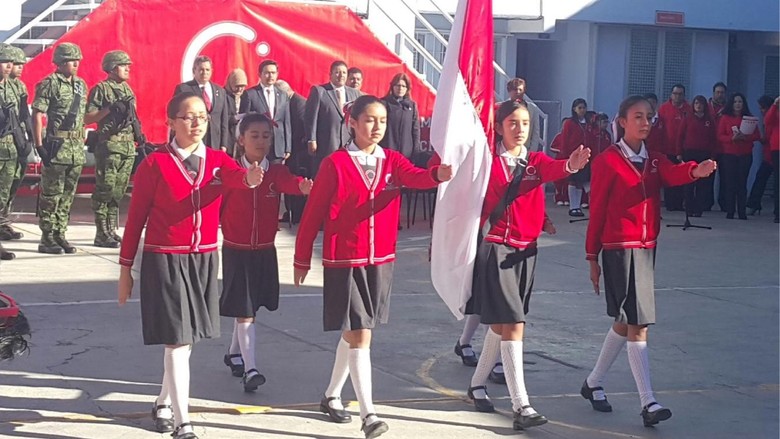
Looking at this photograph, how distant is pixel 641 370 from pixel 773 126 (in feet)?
40.1

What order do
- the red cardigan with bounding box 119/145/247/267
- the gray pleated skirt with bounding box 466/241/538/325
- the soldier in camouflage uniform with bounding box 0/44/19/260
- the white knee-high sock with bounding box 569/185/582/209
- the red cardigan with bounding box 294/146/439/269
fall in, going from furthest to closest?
the white knee-high sock with bounding box 569/185/582/209 → the soldier in camouflage uniform with bounding box 0/44/19/260 → the gray pleated skirt with bounding box 466/241/538/325 → the red cardigan with bounding box 294/146/439/269 → the red cardigan with bounding box 119/145/247/267

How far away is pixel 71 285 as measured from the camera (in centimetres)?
1066

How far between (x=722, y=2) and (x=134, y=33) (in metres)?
11.9

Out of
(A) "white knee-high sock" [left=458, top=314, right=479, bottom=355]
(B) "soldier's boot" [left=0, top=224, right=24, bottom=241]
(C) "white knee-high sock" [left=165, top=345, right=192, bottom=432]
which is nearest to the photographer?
(C) "white knee-high sock" [left=165, top=345, right=192, bottom=432]

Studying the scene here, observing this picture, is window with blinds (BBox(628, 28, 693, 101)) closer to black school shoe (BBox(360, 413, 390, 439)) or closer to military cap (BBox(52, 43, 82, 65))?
military cap (BBox(52, 43, 82, 65))

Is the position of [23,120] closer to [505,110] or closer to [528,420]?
[505,110]

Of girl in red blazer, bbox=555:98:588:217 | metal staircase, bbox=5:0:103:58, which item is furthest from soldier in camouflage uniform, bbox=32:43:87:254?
girl in red blazer, bbox=555:98:588:217

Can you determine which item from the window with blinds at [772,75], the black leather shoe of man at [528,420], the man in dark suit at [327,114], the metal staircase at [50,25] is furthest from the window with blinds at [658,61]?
the black leather shoe of man at [528,420]

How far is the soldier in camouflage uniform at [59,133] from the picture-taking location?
1209 centimetres

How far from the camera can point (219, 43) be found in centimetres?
1652

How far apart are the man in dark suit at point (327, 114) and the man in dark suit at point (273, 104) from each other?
0.93 feet

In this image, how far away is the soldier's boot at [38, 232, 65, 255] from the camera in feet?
41.1

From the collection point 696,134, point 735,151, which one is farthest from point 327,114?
point 735,151

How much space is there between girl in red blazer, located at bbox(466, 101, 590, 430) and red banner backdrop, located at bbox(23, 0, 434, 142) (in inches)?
393
